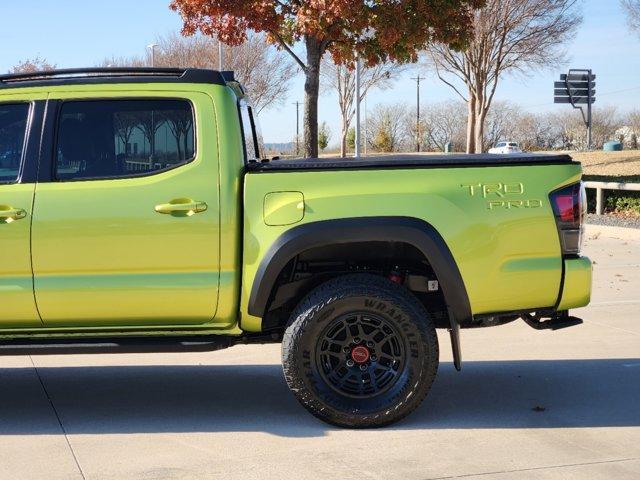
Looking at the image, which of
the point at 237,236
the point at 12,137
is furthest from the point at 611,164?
the point at 12,137

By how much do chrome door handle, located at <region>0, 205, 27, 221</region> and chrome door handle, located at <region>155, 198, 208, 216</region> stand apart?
73cm

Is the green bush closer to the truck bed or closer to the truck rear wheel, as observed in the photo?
the truck bed

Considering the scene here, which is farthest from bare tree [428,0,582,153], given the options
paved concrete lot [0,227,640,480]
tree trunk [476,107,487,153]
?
paved concrete lot [0,227,640,480]

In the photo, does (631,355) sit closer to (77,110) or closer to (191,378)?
(191,378)

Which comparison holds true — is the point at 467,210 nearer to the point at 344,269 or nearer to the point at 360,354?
the point at 344,269

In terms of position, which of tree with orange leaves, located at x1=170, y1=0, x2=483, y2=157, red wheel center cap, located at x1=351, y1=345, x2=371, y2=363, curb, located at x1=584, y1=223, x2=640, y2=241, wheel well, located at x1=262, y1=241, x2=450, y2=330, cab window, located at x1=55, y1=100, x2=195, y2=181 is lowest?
curb, located at x1=584, y1=223, x2=640, y2=241

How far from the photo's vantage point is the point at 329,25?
68.4 ft

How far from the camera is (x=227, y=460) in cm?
461

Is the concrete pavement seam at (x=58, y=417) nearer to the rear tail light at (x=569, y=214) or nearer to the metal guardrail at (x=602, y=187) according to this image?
the rear tail light at (x=569, y=214)

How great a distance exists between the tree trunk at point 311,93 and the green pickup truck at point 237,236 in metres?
16.1

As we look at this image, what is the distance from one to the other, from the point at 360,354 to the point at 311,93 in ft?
55.2

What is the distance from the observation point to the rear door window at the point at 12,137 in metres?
5.19

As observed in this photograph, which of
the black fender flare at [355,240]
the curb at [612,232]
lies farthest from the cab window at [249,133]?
the curb at [612,232]

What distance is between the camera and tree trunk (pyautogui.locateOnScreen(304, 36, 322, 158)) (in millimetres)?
21438
